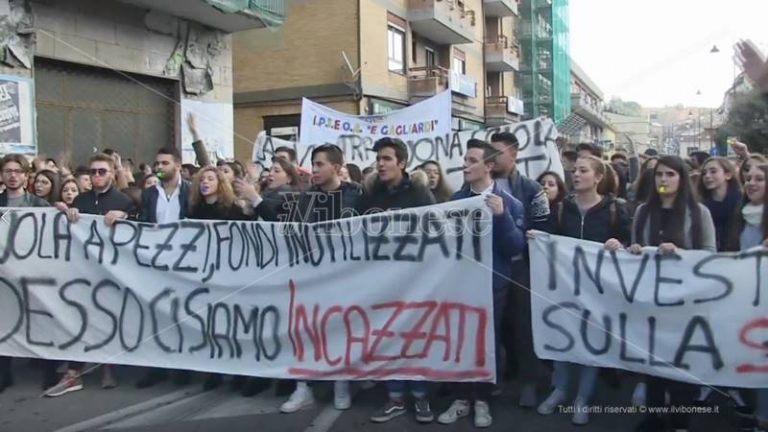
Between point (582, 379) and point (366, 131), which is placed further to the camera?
point (366, 131)

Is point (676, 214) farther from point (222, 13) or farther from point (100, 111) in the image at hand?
point (222, 13)

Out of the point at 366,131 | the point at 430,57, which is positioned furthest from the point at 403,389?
the point at 430,57

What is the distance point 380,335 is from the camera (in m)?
4.24

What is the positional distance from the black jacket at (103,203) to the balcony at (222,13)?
6506 mm

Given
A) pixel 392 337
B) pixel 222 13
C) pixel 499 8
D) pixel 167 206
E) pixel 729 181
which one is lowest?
pixel 392 337

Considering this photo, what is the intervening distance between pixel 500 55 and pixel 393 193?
2744 cm

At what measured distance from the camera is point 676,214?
→ 3.99 metres

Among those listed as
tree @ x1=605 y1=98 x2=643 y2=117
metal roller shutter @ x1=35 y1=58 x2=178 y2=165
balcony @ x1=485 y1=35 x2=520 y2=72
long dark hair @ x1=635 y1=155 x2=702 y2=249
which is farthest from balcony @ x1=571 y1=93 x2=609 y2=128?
long dark hair @ x1=635 y1=155 x2=702 y2=249

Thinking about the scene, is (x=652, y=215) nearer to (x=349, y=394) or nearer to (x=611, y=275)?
(x=611, y=275)

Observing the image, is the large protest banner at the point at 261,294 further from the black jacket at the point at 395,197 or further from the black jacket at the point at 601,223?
the black jacket at the point at 601,223

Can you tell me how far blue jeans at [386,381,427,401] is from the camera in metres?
4.23

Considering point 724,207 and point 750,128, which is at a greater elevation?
point 750,128

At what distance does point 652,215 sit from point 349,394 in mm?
2202

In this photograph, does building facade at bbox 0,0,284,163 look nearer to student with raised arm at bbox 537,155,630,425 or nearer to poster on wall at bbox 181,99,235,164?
poster on wall at bbox 181,99,235,164
